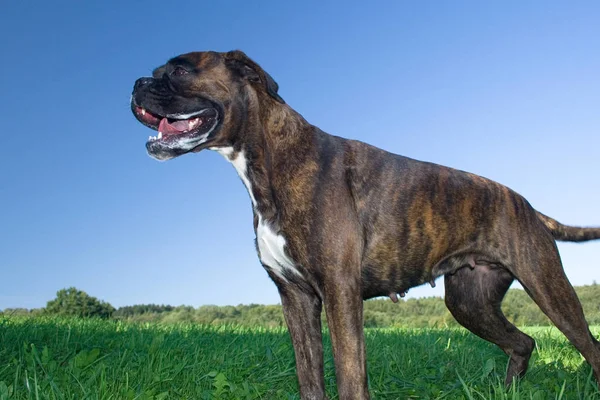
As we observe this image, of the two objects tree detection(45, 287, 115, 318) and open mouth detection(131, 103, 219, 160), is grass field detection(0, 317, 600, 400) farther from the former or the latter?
tree detection(45, 287, 115, 318)

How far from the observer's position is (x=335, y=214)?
3945mm

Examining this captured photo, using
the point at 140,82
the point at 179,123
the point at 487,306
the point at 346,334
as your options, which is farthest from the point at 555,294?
the point at 140,82

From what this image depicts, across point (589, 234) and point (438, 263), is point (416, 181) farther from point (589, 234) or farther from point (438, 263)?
point (589, 234)

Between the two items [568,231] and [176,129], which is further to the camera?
[568,231]

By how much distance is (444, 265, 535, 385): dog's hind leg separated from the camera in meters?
5.27

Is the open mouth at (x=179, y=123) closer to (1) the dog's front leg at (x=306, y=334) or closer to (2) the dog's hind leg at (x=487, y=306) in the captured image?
(1) the dog's front leg at (x=306, y=334)

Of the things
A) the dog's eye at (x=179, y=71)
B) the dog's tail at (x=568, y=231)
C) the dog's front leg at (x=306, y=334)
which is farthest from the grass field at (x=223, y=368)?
the dog's eye at (x=179, y=71)

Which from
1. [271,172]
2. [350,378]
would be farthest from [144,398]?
[271,172]

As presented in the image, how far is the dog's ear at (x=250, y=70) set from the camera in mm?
4008

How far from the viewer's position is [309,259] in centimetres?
387

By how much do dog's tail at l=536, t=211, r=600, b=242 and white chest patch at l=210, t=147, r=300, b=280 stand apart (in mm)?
2495

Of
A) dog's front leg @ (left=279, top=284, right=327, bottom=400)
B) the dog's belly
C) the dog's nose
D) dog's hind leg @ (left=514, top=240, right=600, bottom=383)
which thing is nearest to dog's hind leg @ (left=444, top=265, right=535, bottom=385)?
dog's hind leg @ (left=514, top=240, right=600, bottom=383)

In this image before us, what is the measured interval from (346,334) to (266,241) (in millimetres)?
819

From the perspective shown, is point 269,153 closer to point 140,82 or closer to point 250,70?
point 250,70
